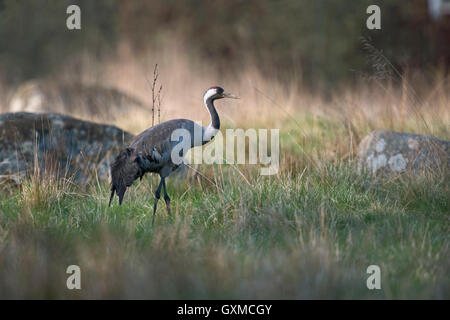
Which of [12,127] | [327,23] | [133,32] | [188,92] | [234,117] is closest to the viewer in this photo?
[12,127]

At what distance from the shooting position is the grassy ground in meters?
3.05

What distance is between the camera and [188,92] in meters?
9.65

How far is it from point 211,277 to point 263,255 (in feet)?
1.79

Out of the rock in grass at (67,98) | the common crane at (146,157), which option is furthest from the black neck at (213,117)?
the rock in grass at (67,98)

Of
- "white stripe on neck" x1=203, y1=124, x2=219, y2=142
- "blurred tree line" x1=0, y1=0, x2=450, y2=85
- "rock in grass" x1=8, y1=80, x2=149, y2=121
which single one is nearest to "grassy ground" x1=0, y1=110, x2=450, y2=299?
"white stripe on neck" x1=203, y1=124, x2=219, y2=142

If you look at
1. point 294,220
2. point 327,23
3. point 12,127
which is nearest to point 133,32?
point 327,23

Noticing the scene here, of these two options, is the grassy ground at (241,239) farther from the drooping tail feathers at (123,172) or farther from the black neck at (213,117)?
the black neck at (213,117)

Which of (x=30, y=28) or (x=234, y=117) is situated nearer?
(x=234, y=117)

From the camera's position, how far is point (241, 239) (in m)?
3.82

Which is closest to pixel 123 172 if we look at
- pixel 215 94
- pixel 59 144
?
pixel 215 94

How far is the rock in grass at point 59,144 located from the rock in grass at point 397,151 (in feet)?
7.49

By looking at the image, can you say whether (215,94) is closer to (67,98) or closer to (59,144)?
(59,144)

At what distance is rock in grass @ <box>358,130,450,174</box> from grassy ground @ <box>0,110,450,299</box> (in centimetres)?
27
